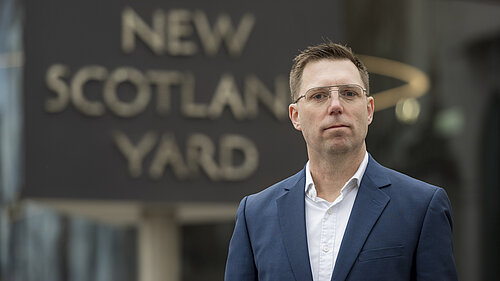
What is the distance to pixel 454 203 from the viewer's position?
837 inches

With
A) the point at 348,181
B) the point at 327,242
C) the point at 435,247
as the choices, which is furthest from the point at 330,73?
the point at 435,247

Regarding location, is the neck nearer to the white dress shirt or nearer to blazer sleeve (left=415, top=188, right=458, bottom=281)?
the white dress shirt

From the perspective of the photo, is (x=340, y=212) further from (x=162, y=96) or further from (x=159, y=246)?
(x=159, y=246)

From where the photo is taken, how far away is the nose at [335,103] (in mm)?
3750

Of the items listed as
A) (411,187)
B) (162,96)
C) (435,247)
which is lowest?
(435,247)

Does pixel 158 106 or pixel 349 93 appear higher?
pixel 349 93

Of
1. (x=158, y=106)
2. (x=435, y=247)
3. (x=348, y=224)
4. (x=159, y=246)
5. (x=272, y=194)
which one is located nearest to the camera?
(x=435, y=247)

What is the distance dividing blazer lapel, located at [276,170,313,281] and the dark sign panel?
11.9 m

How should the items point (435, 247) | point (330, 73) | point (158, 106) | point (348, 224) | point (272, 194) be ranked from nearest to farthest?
point (435, 247), point (348, 224), point (330, 73), point (272, 194), point (158, 106)

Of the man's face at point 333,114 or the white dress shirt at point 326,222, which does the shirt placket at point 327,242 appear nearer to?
the white dress shirt at point 326,222

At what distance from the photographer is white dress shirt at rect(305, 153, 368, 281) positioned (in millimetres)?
3750

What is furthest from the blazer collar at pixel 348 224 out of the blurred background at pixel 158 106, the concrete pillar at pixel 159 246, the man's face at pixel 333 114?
the concrete pillar at pixel 159 246

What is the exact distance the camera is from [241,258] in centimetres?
398

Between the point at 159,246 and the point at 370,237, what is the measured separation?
13.9m
